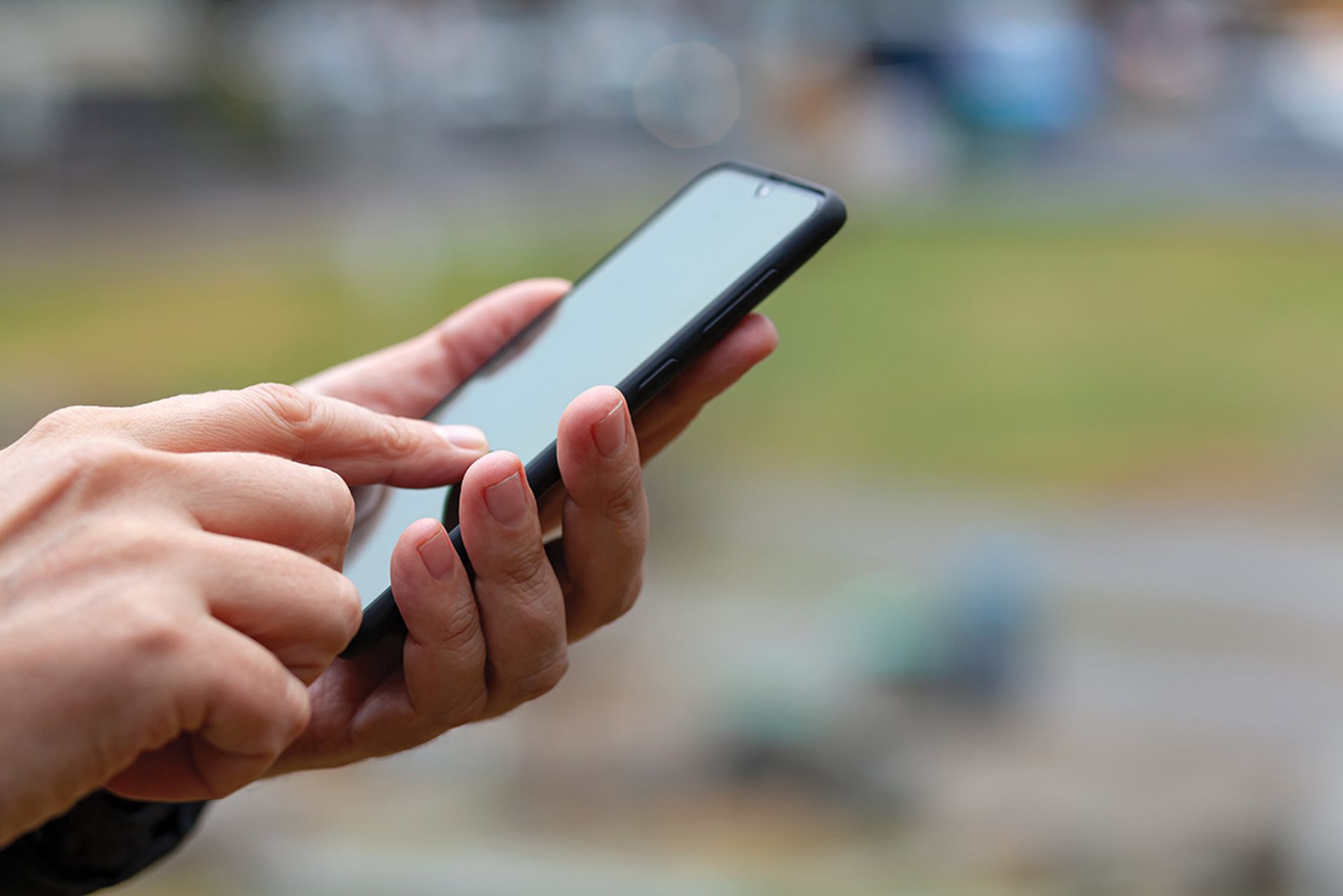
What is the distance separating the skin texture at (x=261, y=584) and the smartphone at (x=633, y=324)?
0.06m

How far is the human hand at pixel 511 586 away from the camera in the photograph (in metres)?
1.42

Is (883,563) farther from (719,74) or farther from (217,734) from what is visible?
(719,74)

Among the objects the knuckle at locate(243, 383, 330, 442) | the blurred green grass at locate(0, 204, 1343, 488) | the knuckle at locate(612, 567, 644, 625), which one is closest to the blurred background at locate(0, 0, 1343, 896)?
the blurred green grass at locate(0, 204, 1343, 488)

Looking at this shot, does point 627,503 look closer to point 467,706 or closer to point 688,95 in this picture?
point 467,706

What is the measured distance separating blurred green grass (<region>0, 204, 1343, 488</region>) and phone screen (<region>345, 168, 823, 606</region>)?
7708 mm

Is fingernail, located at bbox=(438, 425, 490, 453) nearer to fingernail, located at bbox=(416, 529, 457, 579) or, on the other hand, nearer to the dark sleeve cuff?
fingernail, located at bbox=(416, 529, 457, 579)

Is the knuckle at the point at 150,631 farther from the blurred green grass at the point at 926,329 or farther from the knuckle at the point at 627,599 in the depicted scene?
the blurred green grass at the point at 926,329

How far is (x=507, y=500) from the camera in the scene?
4.59 feet

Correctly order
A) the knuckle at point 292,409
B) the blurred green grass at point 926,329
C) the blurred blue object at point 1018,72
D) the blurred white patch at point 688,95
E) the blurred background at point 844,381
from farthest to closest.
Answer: the blurred white patch at point 688,95 < the blurred blue object at point 1018,72 < the blurred green grass at point 926,329 < the blurred background at point 844,381 < the knuckle at point 292,409

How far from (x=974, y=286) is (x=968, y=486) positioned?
6414 millimetres

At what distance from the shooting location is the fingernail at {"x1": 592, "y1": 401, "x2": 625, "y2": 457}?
1.46 meters

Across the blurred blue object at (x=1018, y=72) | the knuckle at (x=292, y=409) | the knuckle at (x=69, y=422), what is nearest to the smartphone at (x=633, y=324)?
the knuckle at (x=292, y=409)

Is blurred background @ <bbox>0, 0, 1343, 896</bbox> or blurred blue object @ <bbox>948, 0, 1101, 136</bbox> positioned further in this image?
blurred blue object @ <bbox>948, 0, 1101, 136</bbox>

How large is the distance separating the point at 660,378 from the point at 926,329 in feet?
40.0
